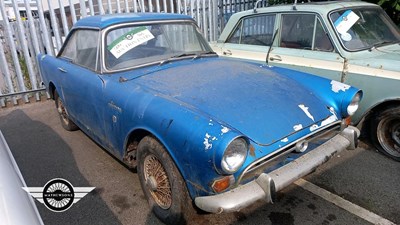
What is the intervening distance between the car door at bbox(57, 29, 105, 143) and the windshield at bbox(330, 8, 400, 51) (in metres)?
3.00

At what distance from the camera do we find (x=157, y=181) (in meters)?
2.66

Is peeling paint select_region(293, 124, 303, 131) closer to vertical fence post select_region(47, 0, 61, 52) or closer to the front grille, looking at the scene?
the front grille

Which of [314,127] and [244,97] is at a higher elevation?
[244,97]

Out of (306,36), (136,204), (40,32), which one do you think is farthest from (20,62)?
(306,36)

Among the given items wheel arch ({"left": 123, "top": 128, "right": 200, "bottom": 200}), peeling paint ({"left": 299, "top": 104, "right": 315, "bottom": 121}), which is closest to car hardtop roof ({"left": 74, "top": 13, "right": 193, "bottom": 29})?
wheel arch ({"left": 123, "top": 128, "right": 200, "bottom": 200})

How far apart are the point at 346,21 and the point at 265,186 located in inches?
114

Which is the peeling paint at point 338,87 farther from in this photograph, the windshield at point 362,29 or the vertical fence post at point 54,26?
the vertical fence post at point 54,26

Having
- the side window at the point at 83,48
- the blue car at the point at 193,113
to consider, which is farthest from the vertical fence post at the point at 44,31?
the blue car at the point at 193,113

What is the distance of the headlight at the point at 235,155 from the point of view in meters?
2.09

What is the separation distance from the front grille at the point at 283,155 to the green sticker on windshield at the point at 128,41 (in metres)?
1.93

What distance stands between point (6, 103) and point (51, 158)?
3.06 meters

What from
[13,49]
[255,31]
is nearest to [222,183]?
[255,31]

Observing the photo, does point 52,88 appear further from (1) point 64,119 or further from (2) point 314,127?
(2) point 314,127

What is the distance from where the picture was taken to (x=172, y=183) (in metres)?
2.39
